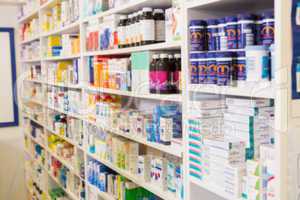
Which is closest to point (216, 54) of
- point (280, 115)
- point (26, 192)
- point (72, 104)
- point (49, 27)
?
point (280, 115)

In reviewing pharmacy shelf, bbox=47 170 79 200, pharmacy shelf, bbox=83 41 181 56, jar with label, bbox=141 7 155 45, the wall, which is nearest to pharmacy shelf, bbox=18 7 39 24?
the wall

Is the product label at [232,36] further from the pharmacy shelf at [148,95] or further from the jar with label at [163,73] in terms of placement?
the jar with label at [163,73]

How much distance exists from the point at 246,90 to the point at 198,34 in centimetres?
40

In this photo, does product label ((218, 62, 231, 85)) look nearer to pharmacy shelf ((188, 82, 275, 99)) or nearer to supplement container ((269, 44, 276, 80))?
pharmacy shelf ((188, 82, 275, 99))

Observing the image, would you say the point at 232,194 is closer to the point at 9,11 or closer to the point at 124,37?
the point at 124,37

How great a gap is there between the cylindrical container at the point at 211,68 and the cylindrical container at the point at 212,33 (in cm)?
5

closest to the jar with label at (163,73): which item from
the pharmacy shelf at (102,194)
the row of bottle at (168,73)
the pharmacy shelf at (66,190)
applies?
Answer: the row of bottle at (168,73)

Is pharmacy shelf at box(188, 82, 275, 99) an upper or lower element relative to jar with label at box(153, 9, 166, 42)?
lower

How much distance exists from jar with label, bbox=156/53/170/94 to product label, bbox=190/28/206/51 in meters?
0.36

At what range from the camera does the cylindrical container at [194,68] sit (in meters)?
1.70

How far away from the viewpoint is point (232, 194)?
1.50 meters

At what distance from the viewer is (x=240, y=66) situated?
4.78 ft

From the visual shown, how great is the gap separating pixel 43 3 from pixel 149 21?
8.92 feet

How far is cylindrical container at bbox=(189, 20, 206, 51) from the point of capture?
168 cm
